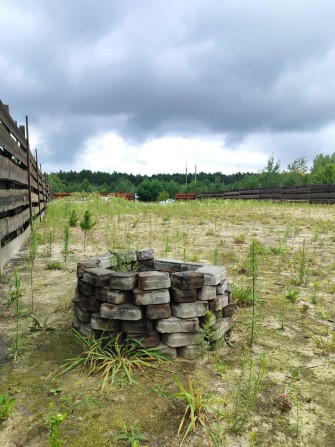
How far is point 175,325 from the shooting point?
2.49 m

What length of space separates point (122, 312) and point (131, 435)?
35.1 inches

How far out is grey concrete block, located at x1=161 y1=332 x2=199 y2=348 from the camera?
8.20ft

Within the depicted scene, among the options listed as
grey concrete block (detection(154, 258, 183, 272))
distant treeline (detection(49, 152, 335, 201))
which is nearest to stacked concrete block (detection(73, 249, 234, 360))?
grey concrete block (detection(154, 258, 183, 272))

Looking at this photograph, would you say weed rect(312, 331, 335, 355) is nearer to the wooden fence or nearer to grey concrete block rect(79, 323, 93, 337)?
grey concrete block rect(79, 323, 93, 337)

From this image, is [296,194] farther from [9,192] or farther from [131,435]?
[131,435]

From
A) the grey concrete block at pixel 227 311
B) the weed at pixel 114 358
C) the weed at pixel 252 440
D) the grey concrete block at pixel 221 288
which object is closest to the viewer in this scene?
the weed at pixel 252 440

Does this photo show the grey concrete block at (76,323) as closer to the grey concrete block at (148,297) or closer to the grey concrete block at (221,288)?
the grey concrete block at (148,297)

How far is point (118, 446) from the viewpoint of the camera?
1650mm

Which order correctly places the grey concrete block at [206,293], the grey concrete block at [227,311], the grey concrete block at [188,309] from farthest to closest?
the grey concrete block at [227,311] < the grey concrete block at [206,293] < the grey concrete block at [188,309]

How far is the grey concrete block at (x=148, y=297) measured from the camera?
2461mm

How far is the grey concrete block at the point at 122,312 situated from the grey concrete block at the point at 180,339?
28 centimetres

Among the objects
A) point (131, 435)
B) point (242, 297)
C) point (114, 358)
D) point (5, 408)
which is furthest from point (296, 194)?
point (5, 408)

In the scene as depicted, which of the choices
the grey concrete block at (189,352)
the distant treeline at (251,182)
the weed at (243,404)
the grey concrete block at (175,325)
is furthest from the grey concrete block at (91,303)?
the distant treeline at (251,182)

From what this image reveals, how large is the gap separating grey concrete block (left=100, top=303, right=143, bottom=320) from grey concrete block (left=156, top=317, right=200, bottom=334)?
0.57 feet
